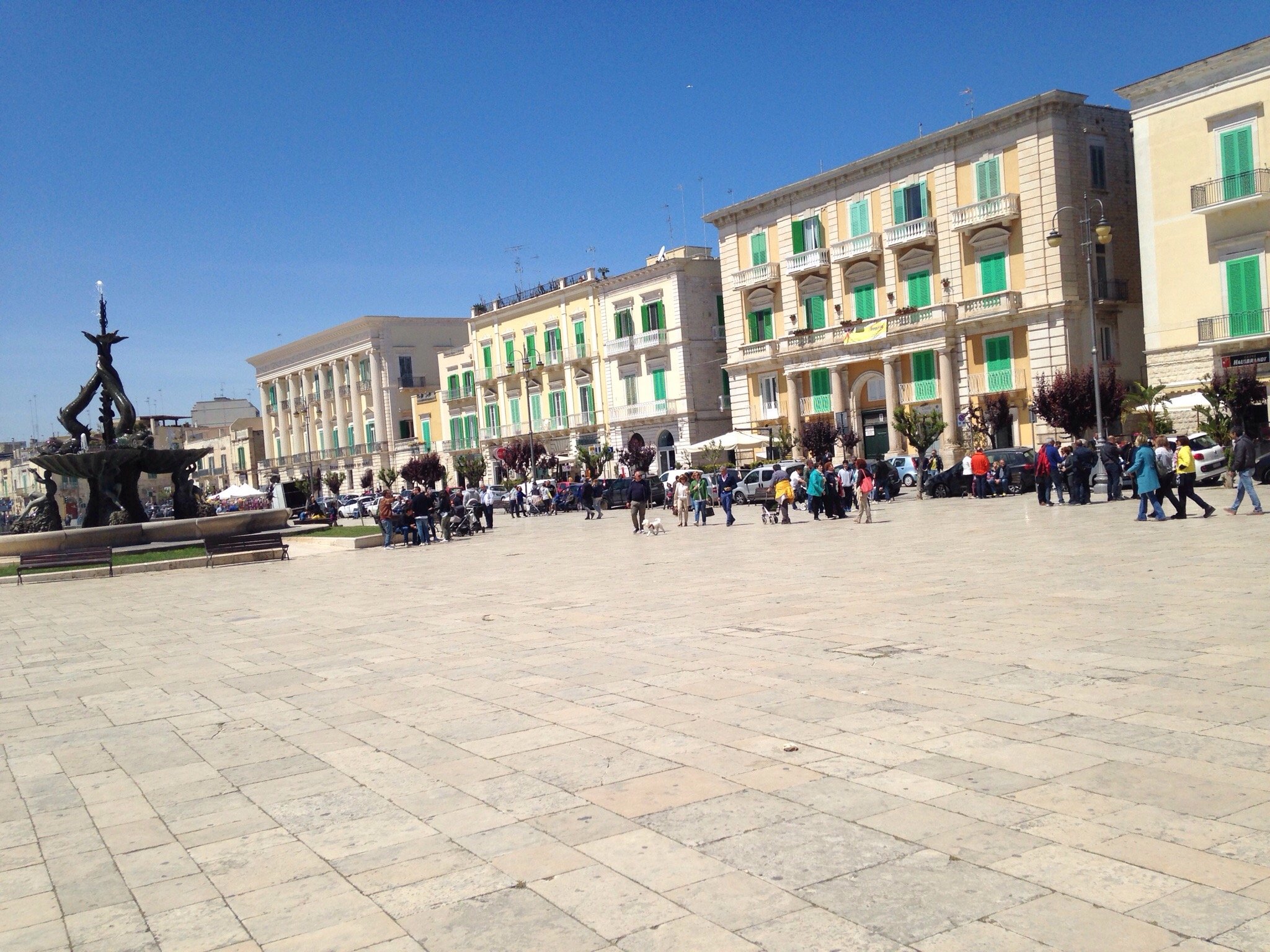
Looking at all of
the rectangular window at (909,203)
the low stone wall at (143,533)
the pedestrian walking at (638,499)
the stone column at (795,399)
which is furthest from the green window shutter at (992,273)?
the low stone wall at (143,533)

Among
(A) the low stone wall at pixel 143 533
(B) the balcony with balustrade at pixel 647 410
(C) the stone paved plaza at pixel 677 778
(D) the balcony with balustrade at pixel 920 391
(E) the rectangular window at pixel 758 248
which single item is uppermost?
(E) the rectangular window at pixel 758 248

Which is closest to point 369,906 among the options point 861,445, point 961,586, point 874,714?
point 874,714

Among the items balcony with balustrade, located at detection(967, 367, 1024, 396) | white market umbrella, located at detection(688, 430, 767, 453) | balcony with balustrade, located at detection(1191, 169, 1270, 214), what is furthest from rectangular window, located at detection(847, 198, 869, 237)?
balcony with balustrade, located at detection(1191, 169, 1270, 214)

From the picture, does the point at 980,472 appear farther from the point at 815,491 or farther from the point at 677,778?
the point at 677,778

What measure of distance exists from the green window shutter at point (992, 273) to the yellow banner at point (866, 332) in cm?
407

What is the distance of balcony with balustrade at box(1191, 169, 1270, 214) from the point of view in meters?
29.4

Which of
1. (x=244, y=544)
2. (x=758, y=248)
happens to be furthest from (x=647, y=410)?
(x=244, y=544)

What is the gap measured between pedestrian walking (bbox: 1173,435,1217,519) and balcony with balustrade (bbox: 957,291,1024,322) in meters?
20.2

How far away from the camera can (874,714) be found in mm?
6203

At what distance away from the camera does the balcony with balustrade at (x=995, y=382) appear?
37.9 metres

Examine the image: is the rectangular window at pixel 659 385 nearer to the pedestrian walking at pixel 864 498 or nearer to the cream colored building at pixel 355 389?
the cream colored building at pixel 355 389

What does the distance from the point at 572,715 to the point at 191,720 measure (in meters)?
2.67

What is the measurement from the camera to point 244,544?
23.8 metres

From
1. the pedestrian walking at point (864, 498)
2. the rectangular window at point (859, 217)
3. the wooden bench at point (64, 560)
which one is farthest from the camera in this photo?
the rectangular window at point (859, 217)
